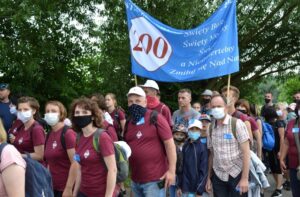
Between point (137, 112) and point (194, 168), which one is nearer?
point (137, 112)

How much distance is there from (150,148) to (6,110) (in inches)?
173

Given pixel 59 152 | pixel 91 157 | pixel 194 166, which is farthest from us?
pixel 194 166

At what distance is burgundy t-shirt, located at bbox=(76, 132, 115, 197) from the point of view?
4281 millimetres

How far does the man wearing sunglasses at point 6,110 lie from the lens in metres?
8.45

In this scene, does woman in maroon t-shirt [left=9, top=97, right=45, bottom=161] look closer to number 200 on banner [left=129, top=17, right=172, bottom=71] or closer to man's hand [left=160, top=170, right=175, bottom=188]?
man's hand [left=160, top=170, right=175, bottom=188]

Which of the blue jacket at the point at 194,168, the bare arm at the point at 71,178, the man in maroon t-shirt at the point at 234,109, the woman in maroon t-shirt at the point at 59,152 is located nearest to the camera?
the bare arm at the point at 71,178

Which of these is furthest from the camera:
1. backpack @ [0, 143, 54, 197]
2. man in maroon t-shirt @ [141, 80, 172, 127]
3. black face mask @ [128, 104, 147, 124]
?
man in maroon t-shirt @ [141, 80, 172, 127]

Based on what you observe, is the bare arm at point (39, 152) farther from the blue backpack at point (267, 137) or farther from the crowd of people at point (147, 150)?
the blue backpack at point (267, 137)

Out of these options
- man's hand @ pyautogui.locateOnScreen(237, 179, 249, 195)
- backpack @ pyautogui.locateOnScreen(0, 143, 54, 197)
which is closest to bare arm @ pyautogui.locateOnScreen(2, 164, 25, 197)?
backpack @ pyautogui.locateOnScreen(0, 143, 54, 197)

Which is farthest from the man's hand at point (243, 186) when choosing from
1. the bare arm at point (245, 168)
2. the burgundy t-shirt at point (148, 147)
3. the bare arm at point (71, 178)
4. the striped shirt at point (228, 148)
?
the bare arm at point (71, 178)

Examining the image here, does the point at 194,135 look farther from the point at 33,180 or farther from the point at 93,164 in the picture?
the point at 33,180

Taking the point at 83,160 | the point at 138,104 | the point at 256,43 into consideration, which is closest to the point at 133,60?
the point at 138,104

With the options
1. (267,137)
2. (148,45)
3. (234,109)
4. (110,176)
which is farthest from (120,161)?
(267,137)

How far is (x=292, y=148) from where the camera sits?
6492 mm
